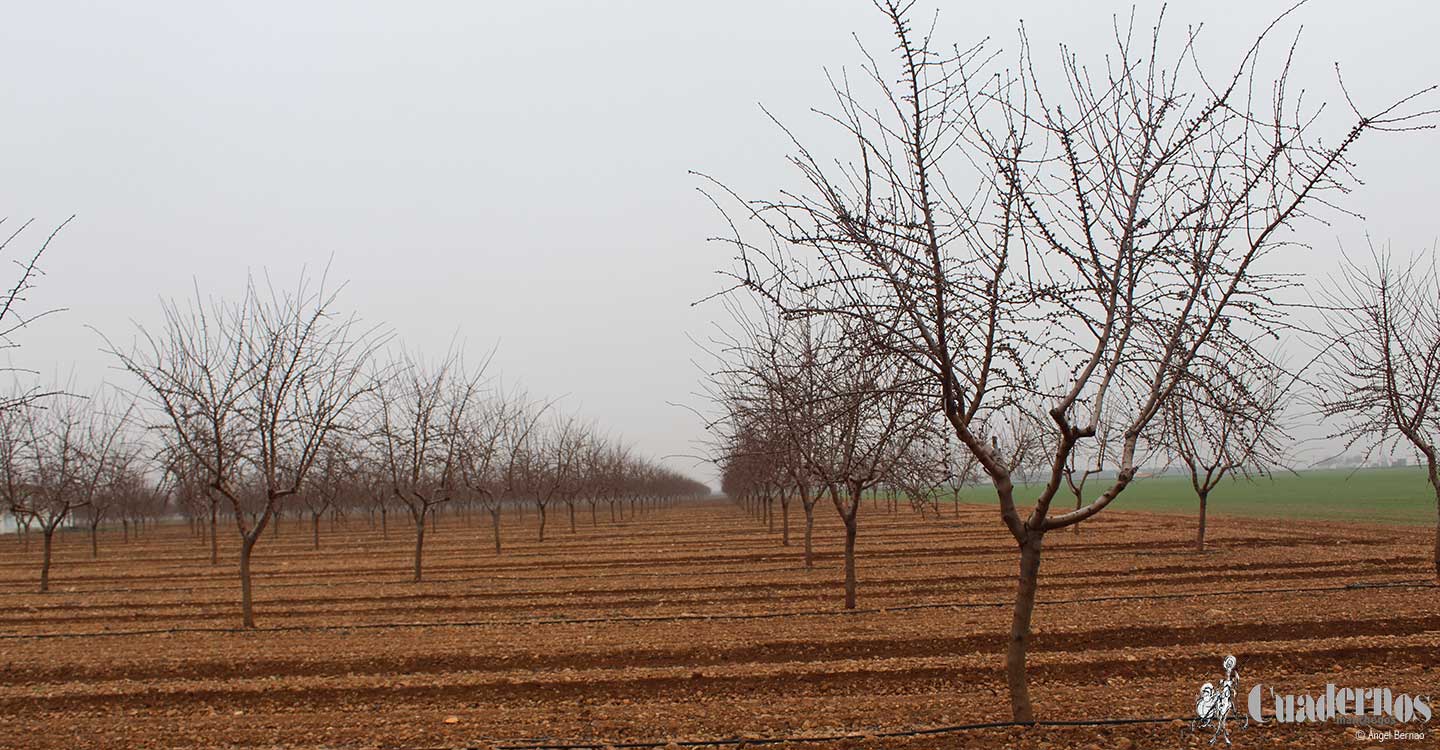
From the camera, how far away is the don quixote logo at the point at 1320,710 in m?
5.50

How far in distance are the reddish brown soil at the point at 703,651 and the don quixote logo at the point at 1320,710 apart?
0.54 ft

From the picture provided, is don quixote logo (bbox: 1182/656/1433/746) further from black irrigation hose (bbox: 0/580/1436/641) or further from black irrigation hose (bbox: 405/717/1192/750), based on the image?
black irrigation hose (bbox: 0/580/1436/641)

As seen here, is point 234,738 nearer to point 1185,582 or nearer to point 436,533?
point 1185,582

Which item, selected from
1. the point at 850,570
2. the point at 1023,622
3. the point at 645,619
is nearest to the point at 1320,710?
the point at 1023,622

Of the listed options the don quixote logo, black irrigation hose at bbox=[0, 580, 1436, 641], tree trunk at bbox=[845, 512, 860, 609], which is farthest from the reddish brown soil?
tree trunk at bbox=[845, 512, 860, 609]

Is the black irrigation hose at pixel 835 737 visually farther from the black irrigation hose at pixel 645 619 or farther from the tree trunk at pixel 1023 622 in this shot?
the black irrigation hose at pixel 645 619

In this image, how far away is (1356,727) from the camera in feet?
18.9

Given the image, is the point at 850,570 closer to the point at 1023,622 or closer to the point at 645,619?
the point at 645,619

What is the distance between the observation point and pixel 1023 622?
17.7 ft

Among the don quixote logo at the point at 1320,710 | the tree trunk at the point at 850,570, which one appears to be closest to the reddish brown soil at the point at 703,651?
the don quixote logo at the point at 1320,710

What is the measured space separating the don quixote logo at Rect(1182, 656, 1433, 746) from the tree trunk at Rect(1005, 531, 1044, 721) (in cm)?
109

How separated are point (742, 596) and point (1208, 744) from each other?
27.8ft

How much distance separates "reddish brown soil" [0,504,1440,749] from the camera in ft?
22.1

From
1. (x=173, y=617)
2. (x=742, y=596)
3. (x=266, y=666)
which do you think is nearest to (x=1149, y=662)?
(x=742, y=596)
